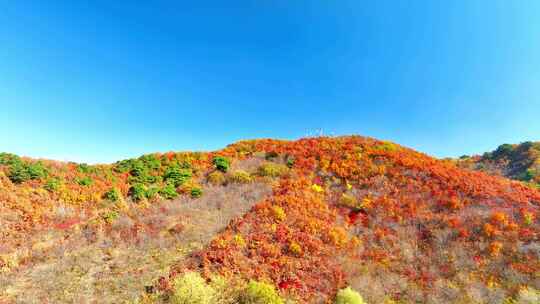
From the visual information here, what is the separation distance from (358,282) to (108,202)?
543 inches

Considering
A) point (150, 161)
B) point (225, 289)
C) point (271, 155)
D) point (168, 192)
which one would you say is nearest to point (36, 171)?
point (168, 192)

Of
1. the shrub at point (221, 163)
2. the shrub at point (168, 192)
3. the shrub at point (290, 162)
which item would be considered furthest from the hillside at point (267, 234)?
the shrub at point (290, 162)

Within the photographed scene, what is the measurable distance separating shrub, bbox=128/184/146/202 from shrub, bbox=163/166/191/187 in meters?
2.22

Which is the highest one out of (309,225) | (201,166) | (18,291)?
(201,166)

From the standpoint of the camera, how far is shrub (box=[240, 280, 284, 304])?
27.9 feet

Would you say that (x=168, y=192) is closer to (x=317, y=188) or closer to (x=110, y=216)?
(x=110, y=216)

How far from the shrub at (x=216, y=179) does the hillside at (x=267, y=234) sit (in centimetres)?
11

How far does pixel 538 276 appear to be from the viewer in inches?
421

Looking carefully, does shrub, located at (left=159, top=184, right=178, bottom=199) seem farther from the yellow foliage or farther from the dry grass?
the yellow foliage

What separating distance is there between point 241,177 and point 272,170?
236 cm

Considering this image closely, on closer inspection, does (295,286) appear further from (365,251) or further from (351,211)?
(351,211)

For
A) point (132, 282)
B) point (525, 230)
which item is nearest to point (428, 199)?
point (525, 230)

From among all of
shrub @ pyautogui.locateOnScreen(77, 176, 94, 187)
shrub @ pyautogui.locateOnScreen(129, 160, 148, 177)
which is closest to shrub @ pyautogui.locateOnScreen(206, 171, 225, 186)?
shrub @ pyautogui.locateOnScreen(129, 160, 148, 177)

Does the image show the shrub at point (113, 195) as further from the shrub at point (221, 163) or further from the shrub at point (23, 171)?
the shrub at point (221, 163)
